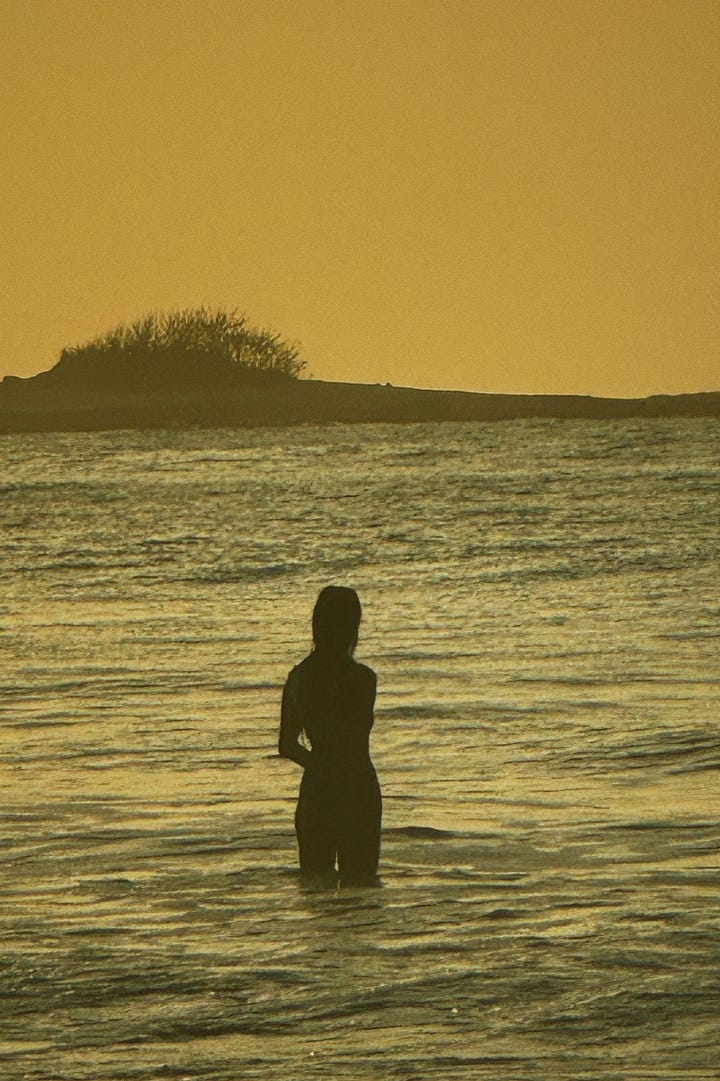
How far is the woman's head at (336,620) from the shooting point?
862 cm

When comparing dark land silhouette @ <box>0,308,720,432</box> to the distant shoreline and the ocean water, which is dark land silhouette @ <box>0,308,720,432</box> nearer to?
the distant shoreline

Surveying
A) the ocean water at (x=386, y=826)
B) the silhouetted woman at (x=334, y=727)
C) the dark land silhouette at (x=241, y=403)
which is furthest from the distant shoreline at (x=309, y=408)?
the silhouetted woman at (x=334, y=727)

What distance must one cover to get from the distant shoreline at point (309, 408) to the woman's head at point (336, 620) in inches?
2295

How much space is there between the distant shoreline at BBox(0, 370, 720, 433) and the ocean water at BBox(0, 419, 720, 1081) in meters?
39.3

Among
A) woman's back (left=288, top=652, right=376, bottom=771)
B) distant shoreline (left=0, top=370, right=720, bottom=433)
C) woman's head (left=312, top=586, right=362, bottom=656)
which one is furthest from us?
distant shoreline (left=0, top=370, right=720, bottom=433)

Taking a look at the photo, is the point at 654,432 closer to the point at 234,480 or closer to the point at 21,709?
the point at 234,480

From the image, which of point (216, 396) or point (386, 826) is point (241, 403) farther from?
point (386, 826)

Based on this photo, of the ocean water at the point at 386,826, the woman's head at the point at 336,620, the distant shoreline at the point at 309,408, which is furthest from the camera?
the distant shoreline at the point at 309,408

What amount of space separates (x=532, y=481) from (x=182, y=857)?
34.2 m

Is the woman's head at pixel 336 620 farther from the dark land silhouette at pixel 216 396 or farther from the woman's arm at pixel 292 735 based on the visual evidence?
the dark land silhouette at pixel 216 396

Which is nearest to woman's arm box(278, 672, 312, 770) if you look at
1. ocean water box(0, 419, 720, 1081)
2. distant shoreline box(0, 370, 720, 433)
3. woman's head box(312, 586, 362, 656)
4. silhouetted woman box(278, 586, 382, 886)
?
silhouetted woman box(278, 586, 382, 886)

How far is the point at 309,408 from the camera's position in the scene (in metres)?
72.1

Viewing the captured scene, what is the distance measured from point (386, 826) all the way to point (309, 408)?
2441 inches

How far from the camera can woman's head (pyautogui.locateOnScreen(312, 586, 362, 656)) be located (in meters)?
8.62
